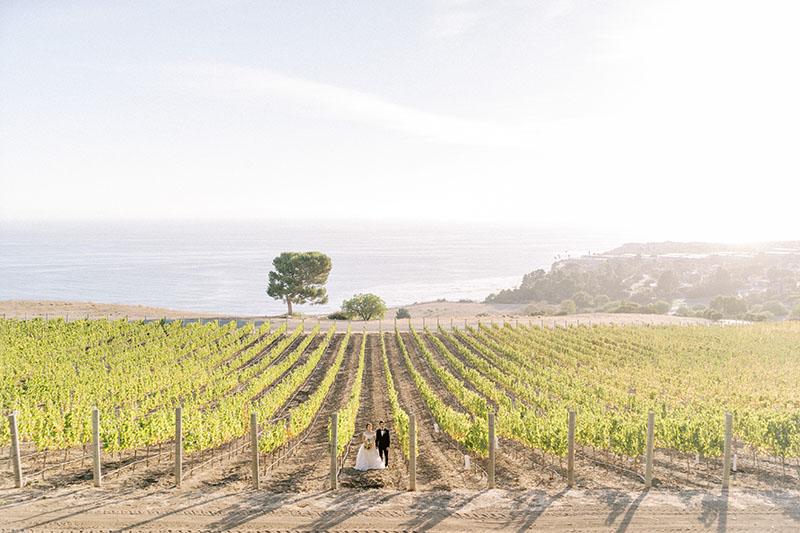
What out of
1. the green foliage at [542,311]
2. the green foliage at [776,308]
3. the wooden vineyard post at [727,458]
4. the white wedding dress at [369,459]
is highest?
the wooden vineyard post at [727,458]

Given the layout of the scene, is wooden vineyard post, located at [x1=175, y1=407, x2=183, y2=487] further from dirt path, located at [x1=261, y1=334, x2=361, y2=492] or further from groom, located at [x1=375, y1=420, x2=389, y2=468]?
groom, located at [x1=375, y1=420, x2=389, y2=468]

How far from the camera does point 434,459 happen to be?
38.3 ft

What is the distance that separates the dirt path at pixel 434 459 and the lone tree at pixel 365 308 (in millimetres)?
33275

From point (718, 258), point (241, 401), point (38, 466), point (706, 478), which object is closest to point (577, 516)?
point (706, 478)

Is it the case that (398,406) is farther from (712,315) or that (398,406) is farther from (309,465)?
(712,315)

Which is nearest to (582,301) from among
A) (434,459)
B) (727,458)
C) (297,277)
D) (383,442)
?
(297,277)

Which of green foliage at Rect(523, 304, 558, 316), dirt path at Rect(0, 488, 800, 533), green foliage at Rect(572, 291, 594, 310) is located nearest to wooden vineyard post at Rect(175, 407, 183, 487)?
dirt path at Rect(0, 488, 800, 533)

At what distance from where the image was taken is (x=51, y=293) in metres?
127

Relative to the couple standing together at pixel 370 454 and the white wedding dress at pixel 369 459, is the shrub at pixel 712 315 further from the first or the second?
the white wedding dress at pixel 369 459

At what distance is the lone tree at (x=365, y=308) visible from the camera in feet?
177

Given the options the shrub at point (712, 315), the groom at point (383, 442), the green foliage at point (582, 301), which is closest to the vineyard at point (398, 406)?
the groom at point (383, 442)

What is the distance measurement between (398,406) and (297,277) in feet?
139

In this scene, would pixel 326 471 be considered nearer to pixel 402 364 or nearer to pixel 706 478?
pixel 706 478

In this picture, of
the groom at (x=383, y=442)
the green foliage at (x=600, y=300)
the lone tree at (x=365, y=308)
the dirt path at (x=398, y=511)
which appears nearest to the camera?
the dirt path at (x=398, y=511)
